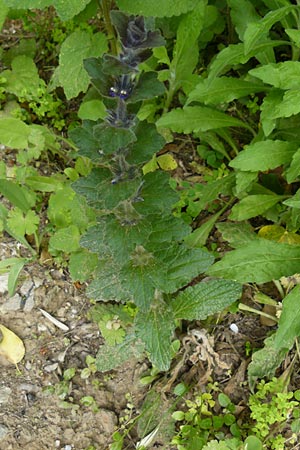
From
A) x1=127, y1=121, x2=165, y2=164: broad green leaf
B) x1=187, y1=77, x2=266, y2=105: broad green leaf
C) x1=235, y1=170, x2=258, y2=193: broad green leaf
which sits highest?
x1=127, y1=121, x2=165, y2=164: broad green leaf

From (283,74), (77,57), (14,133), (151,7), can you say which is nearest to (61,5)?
(151,7)

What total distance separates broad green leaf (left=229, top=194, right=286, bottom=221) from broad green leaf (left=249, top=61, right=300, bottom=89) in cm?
58

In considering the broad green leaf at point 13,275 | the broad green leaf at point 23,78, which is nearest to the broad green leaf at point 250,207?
the broad green leaf at point 13,275

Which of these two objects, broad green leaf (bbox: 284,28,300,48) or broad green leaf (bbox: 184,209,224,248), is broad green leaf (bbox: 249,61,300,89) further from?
broad green leaf (bbox: 184,209,224,248)

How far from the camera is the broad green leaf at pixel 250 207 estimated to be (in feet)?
9.37

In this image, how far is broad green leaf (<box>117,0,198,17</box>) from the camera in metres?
2.46

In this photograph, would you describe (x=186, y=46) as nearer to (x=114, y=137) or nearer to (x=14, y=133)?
(x=14, y=133)

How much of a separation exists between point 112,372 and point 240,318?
0.68 metres

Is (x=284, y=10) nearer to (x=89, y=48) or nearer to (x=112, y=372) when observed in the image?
(x=89, y=48)

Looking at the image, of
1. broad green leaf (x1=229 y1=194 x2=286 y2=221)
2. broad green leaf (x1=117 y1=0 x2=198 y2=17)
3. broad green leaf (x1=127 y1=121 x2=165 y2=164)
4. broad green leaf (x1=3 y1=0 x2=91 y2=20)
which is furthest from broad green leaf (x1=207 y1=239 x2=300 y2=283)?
broad green leaf (x1=3 y1=0 x2=91 y2=20)

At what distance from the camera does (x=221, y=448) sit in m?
2.51

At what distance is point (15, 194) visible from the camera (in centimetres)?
286

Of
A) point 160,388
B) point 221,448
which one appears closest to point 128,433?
point 160,388

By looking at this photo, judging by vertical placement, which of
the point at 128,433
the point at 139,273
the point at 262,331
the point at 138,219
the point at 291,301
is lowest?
the point at 128,433
